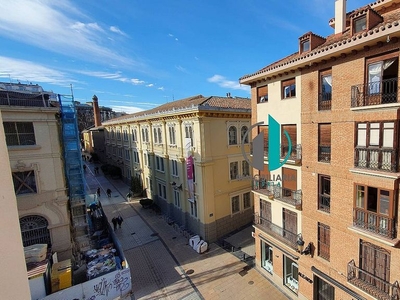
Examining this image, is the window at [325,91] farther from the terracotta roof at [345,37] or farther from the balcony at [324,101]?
the terracotta roof at [345,37]

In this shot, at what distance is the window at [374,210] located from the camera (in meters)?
8.16

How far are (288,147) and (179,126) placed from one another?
35.7 ft

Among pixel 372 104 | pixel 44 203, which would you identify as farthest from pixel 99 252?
pixel 372 104

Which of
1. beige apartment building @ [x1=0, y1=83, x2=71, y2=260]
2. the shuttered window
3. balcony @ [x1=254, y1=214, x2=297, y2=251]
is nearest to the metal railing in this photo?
beige apartment building @ [x1=0, y1=83, x2=71, y2=260]

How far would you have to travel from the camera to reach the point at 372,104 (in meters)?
8.50

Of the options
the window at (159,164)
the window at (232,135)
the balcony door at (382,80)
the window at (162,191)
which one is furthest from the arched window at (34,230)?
the balcony door at (382,80)

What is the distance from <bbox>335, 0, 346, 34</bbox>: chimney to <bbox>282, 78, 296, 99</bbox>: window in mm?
3422

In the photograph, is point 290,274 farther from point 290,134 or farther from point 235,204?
point 290,134

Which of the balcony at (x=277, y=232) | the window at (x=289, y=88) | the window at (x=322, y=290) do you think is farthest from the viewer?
the balcony at (x=277, y=232)

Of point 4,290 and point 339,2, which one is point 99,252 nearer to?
point 4,290

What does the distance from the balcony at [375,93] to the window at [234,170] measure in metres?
12.3

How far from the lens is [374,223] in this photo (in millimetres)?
8641

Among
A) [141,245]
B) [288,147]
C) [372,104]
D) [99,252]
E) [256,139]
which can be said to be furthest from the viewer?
[141,245]

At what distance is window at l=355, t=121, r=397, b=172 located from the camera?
26.2 feet
